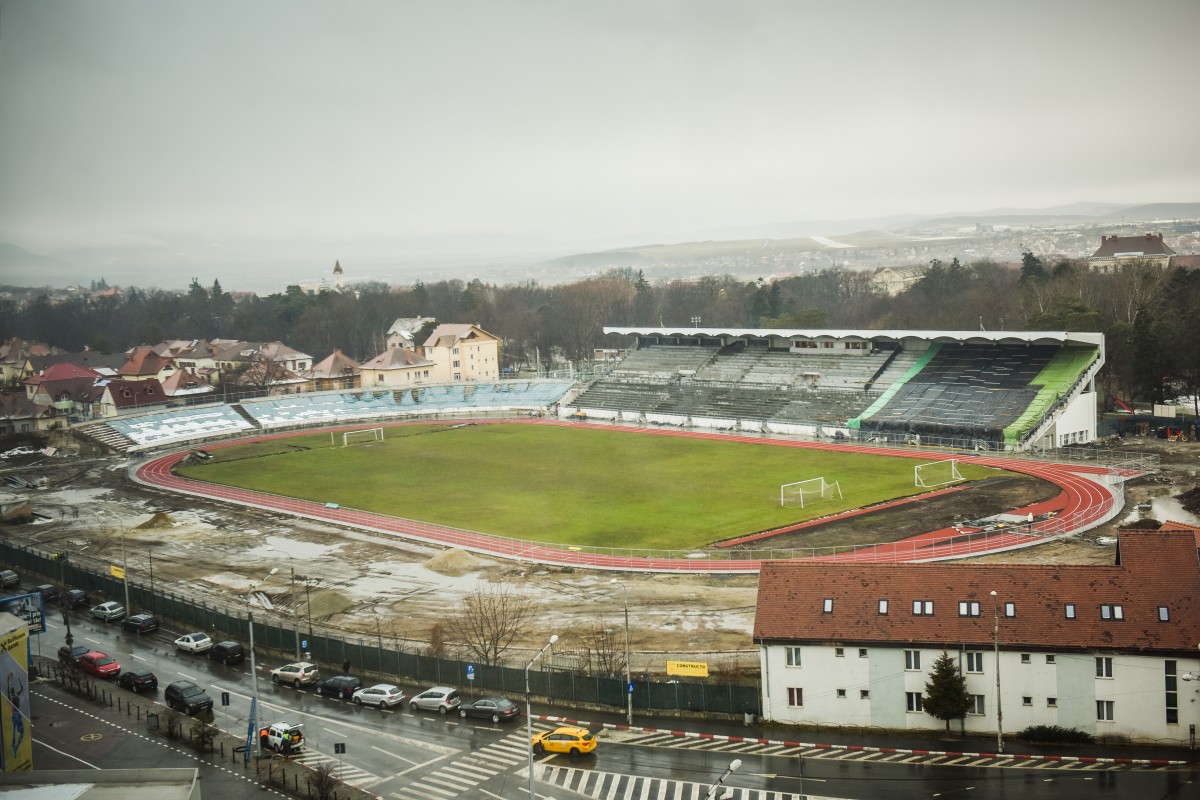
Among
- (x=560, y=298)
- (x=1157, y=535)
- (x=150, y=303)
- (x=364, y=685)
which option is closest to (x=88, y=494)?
(x=364, y=685)

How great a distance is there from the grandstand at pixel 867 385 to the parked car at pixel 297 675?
46.0m

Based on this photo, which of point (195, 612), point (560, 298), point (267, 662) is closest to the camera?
point (267, 662)

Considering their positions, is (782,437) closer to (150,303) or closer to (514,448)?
(514,448)

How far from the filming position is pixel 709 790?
2216cm

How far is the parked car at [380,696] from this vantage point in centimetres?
2873

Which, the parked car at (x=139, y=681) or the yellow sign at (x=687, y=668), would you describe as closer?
the yellow sign at (x=687, y=668)

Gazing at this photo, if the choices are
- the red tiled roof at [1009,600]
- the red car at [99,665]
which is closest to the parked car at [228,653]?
the red car at [99,665]

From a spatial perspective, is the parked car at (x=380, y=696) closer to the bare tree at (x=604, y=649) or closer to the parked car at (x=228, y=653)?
the bare tree at (x=604, y=649)

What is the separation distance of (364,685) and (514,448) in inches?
1722

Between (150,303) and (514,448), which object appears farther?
(150,303)

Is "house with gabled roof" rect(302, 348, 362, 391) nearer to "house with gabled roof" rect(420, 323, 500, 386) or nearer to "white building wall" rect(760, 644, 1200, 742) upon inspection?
"house with gabled roof" rect(420, 323, 500, 386)

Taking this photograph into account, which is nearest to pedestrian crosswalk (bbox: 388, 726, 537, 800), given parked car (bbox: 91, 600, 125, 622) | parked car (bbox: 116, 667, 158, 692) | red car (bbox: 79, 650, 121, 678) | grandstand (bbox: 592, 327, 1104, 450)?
parked car (bbox: 116, 667, 158, 692)

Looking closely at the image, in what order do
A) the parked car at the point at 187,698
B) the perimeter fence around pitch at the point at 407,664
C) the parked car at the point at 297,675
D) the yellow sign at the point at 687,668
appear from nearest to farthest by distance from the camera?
the perimeter fence around pitch at the point at 407,664 → the yellow sign at the point at 687,668 → the parked car at the point at 187,698 → the parked car at the point at 297,675

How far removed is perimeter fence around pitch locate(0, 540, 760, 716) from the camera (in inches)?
1068
